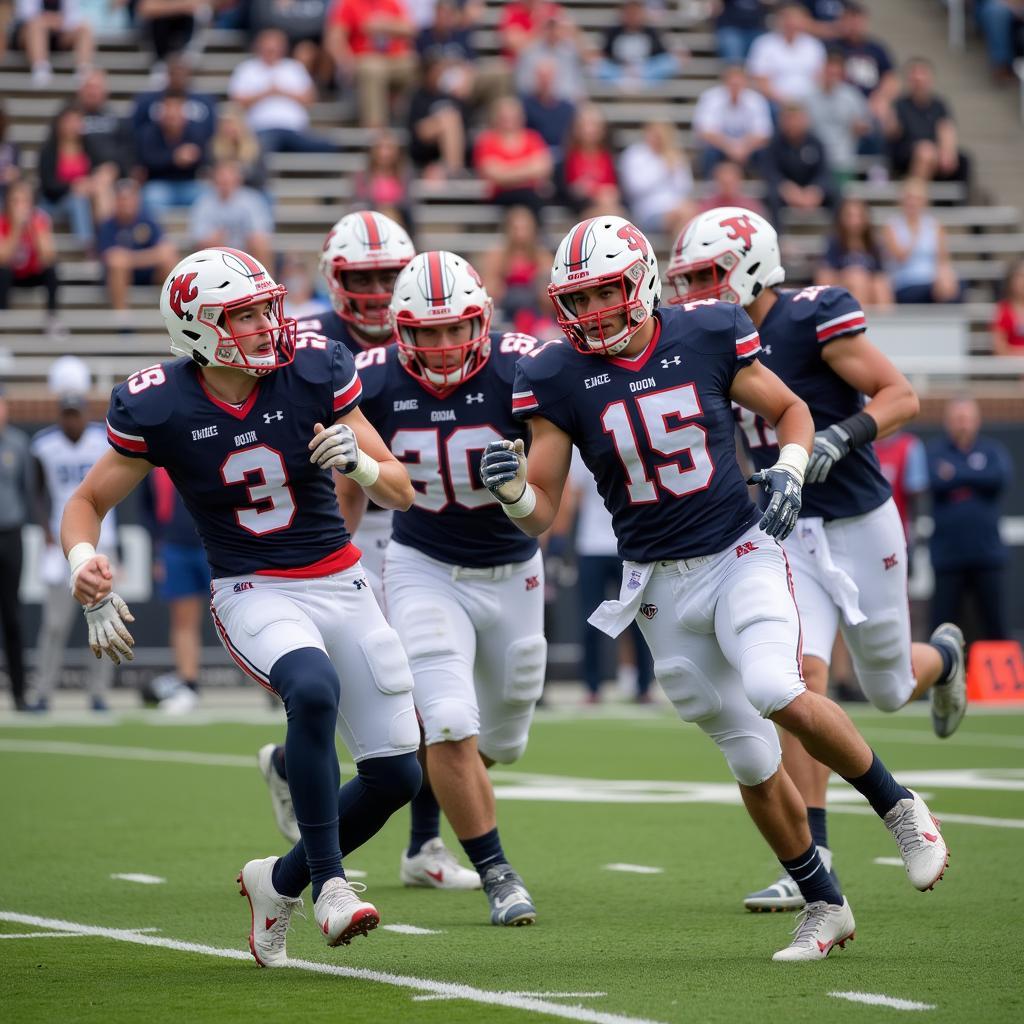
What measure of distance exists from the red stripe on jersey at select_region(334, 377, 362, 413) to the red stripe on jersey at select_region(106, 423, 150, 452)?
50cm

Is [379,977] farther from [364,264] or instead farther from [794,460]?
[364,264]

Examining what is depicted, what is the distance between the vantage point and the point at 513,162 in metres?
16.3

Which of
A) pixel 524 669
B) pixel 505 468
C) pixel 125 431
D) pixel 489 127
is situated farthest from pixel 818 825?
pixel 489 127

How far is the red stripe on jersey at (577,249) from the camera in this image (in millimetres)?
5293

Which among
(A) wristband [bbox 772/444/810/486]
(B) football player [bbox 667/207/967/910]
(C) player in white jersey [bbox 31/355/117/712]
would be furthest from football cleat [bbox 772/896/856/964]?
(C) player in white jersey [bbox 31/355/117/712]

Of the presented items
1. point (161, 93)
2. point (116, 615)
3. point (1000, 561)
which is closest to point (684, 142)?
point (161, 93)

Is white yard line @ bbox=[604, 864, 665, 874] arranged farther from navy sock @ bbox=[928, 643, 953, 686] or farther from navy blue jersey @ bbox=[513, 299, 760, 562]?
navy blue jersey @ bbox=[513, 299, 760, 562]

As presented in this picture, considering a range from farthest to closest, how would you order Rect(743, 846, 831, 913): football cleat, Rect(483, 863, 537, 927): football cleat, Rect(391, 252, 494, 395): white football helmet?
Rect(391, 252, 494, 395): white football helmet, Rect(743, 846, 831, 913): football cleat, Rect(483, 863, 537, 927): football cleat

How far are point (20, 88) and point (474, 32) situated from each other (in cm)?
426

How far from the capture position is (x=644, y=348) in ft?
17.4

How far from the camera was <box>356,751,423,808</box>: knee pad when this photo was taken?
16.4 ft

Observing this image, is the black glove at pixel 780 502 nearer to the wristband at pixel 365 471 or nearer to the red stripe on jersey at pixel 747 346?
the red stripe on jersey at pixel 747 346

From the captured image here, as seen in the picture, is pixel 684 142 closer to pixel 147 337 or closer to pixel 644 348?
pixel 147 337

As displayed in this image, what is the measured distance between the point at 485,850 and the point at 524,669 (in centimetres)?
62
